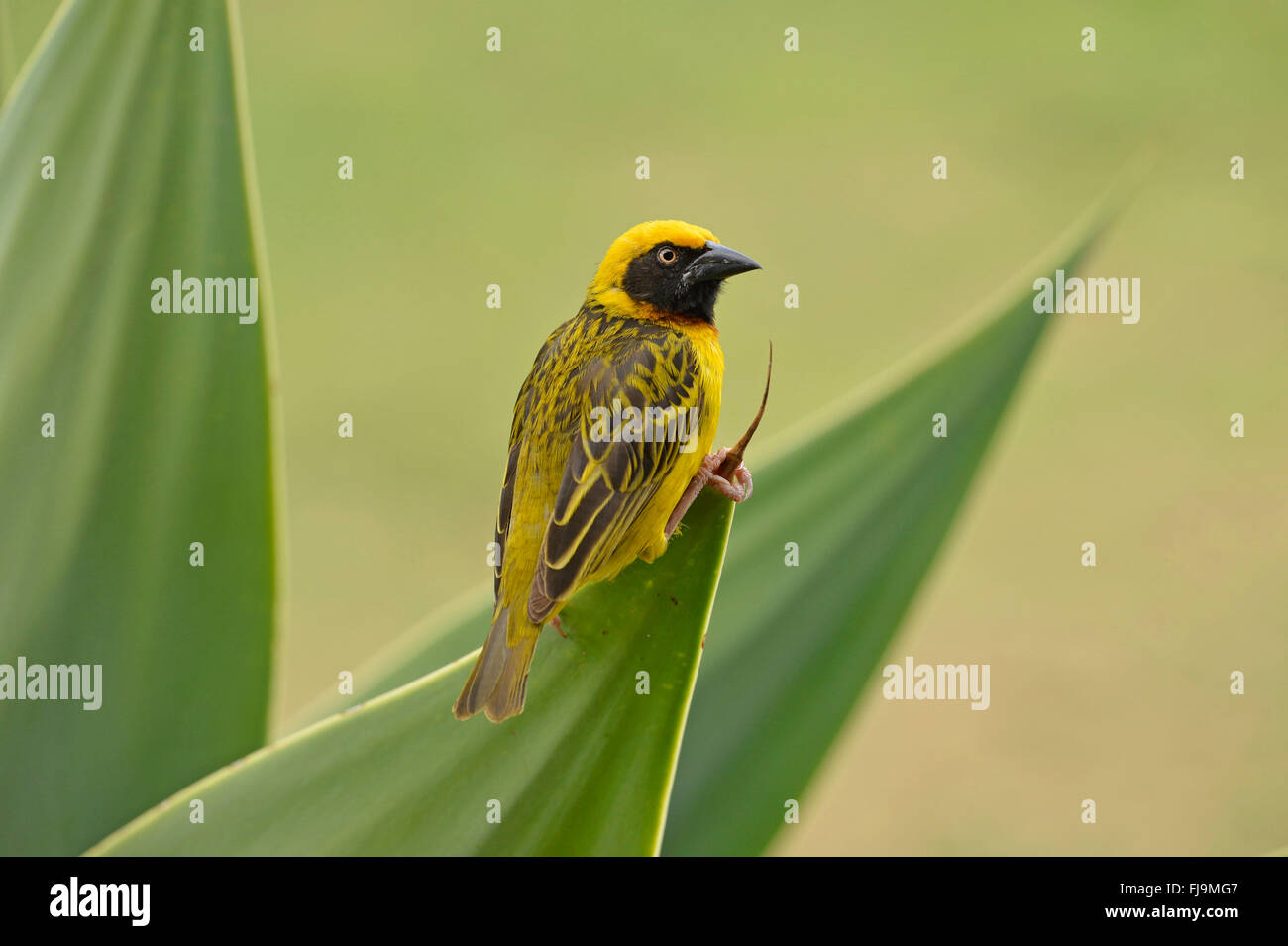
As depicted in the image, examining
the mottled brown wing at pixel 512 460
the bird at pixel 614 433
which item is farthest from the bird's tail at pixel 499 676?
the mottled brown wing at pixel 512 460

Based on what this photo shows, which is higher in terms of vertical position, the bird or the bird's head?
the bird's head

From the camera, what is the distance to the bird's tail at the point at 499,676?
5.94ft

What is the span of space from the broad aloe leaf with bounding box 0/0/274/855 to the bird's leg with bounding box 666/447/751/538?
0.75 m

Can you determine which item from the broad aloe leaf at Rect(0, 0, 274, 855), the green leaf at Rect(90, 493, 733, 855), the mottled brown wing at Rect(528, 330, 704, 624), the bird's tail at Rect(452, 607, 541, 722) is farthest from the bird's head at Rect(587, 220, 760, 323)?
the green leaf at Rect(90, 493, 733, 855)

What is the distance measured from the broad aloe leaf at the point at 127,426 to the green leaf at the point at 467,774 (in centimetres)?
36

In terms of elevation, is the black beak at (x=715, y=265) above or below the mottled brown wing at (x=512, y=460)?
above

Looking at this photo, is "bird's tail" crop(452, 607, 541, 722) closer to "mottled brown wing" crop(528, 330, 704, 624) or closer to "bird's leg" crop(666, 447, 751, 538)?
"mottled brown wing" crop(528, 330, 704, 624)

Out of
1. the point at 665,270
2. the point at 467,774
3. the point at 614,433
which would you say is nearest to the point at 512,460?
the point at 614,433

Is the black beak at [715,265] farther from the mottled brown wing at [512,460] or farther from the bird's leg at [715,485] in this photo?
the bird's leg at [715,485]

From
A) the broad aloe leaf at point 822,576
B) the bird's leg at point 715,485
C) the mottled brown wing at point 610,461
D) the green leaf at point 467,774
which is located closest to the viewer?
the green leaf at point 467,774

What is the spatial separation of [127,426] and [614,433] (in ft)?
3.34

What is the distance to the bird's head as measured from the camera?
303cm

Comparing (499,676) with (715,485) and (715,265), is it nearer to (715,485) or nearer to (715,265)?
(715,485)

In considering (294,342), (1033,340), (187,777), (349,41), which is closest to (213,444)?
(187,777)
